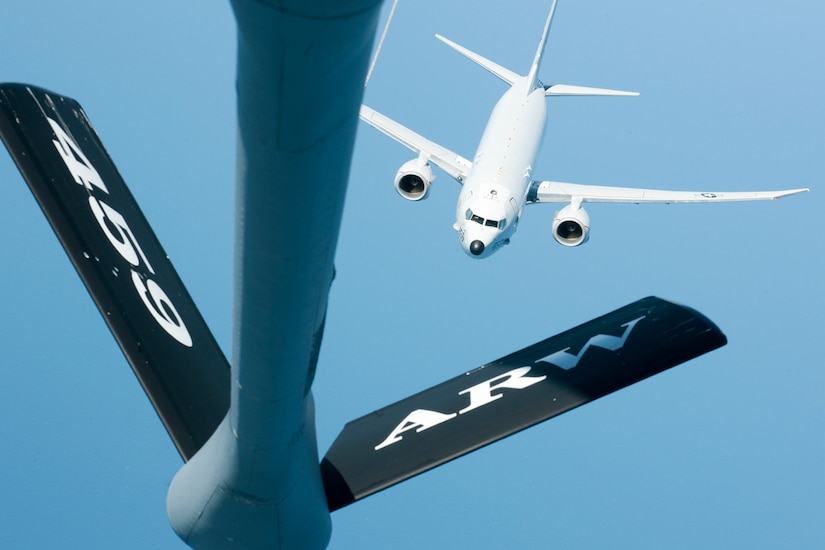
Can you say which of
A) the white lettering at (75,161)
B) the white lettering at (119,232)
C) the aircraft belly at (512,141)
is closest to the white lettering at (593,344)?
the white lettering at (119,232)

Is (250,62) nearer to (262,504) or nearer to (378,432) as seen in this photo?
(262,504)

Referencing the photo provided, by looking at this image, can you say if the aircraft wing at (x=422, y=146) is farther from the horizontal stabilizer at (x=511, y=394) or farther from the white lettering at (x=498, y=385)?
the white lettering at (x=498, y=385)

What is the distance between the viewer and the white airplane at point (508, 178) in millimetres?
29375

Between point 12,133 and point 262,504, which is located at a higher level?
point 12,133

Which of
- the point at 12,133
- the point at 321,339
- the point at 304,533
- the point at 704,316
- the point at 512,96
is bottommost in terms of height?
the point at 304,533

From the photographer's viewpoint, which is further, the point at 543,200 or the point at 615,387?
the point at 543,200

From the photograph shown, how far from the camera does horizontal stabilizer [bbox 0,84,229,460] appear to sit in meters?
10.1

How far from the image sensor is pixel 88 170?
420 inches

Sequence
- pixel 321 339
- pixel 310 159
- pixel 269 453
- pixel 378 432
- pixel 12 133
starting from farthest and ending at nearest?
pixel 378 432
pixel 12 133
pixel 269 453
pixel 321 339
pixel 310 159

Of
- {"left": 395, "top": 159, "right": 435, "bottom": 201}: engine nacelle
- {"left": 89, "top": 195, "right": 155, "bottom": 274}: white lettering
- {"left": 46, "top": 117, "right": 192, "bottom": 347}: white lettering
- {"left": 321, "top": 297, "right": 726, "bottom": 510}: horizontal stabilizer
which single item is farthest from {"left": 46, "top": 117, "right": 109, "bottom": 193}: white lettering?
{"left": 395, "top": 159, "right": 435, "bottom": 201}: engine nacelle

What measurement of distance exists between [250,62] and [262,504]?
5154 mm

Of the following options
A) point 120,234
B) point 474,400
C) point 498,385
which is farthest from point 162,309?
point 498,385

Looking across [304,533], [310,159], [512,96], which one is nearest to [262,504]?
[304,533]

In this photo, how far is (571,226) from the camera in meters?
31.0
